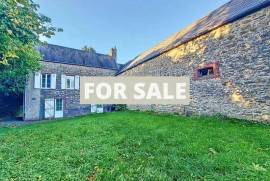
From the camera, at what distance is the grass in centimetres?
415

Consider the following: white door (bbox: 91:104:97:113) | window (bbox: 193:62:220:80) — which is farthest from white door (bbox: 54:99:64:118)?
window (bbox: 193:62:220:80)

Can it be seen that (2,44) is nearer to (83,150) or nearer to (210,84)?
(83,150)

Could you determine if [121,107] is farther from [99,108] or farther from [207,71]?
[207,71]

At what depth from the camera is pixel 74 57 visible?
2331 cm

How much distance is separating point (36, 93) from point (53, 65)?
3244 millimetres

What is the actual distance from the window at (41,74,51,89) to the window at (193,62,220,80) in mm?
14637

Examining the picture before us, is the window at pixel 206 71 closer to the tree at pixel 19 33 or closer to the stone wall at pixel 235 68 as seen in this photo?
the stone wall at pixel 235 68

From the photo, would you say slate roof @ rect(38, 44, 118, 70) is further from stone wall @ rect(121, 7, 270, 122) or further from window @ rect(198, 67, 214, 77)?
window @ rect(198, 67, 214, 77)

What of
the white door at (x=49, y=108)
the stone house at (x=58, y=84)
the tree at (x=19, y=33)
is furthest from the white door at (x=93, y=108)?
the tree at (x=19, y=33)

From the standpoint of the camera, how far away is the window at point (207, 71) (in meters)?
Result: 10.2

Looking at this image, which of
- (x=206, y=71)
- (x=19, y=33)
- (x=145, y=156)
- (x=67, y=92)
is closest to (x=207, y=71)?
(x=206, y=71)

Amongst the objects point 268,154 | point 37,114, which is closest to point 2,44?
point 268,154

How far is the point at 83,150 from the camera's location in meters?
5.78

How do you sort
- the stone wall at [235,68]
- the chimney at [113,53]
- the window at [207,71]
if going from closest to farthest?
the stone wall at [235,68]
the window at [207,71]
the chimney at [113,53]
